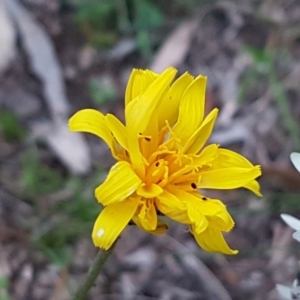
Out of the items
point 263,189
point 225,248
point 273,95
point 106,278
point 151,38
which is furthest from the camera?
point 151,38

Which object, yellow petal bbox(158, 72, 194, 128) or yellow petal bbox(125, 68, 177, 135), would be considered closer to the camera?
yellow petal bbox(125, 68, 177, 135)

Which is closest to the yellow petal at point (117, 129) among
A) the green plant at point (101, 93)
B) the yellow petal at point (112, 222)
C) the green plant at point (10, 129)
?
the yellow petal at point (112, 222)

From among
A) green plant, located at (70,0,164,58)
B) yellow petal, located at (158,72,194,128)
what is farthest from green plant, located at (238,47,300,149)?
yellow petal, located at (158,72,194,128)

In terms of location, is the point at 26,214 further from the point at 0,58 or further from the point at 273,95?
the point at 273,95

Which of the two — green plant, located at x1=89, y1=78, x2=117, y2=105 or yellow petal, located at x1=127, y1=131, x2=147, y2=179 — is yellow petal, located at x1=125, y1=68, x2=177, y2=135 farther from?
green plant, located at x1=89, y1=78, x2=117, y2=105

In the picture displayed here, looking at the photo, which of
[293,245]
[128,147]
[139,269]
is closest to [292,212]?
[293,245]

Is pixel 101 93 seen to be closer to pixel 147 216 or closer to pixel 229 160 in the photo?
pixel 229 160

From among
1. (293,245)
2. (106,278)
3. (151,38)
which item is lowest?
(293,245)
